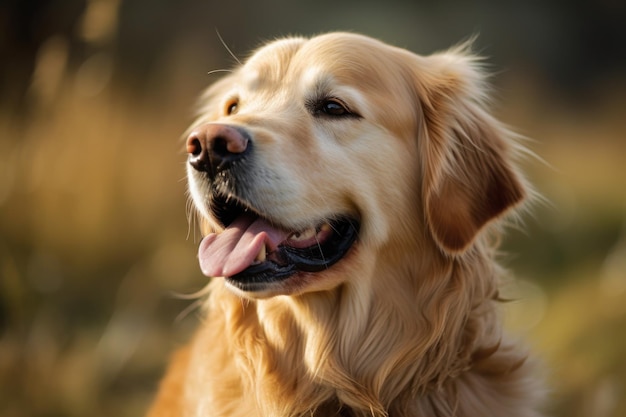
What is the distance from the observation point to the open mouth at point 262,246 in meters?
2.38

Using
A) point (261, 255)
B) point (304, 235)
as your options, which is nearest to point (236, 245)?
point (261, 255)

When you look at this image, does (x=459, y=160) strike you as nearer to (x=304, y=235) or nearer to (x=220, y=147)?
(x=304, y=235)

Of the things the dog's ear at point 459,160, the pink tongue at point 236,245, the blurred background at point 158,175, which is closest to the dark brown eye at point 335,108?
the dog's ear at point 459,160

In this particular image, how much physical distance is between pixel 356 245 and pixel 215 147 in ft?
1.90

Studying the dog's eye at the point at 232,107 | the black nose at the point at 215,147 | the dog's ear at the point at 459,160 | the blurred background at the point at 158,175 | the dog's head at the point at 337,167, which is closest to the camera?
the black nose at the point at 215,147

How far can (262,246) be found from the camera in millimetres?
2385

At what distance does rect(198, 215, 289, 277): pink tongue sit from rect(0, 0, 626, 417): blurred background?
5.32ft

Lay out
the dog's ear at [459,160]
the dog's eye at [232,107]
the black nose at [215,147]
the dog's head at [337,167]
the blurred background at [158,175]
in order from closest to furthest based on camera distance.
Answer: the black nose at [215,147], the dog's head at [337,167], the dog's ear at [459,160], the dog's eye at [232,107], the blurred background at [158,175]

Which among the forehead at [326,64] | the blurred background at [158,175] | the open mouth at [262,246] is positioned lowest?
the blurred background at [158,175]

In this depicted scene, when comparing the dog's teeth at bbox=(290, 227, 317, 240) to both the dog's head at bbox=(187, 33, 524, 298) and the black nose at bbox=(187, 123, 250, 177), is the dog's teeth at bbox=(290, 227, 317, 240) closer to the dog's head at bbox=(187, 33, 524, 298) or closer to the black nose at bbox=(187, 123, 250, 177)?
the dog's head at bbox=(187, 33, 524, 298)

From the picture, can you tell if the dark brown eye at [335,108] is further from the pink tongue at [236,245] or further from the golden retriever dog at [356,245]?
the pink tongue at [236,245]

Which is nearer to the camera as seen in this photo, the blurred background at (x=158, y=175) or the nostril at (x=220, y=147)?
the nostril at (x=220, y=147)

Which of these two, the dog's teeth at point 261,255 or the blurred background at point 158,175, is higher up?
the dog's teeth at point 261,255

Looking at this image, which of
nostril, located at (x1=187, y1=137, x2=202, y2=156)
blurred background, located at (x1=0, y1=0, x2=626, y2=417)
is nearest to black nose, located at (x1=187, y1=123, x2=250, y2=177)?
nostril, located at (x1=187, y1=137, x2=202, y2=156)
